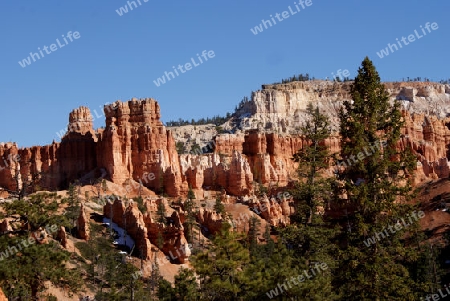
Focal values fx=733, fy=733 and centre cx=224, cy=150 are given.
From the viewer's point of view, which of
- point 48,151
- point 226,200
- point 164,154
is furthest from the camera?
point 48,151

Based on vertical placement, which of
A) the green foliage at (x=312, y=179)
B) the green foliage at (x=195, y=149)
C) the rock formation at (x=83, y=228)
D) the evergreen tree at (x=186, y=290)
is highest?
the green foliage at (x=195, y=149)

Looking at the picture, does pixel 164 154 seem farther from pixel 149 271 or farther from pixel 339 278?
pixel 339 278

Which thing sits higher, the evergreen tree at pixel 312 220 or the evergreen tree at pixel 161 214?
the evergreen tree at pixel 161 214

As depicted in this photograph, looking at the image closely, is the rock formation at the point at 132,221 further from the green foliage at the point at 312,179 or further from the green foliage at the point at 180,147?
the green foliage at the point at 180,147

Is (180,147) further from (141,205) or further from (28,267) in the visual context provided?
(28,267)

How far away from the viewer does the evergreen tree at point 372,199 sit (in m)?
Answer: 28.9

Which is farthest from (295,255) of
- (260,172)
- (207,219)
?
(260,172)

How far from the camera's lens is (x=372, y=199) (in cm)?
3008

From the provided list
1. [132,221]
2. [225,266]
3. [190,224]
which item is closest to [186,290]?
[225,266]

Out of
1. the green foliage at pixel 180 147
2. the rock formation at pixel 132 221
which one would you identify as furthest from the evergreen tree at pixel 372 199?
the green foliage at pixel 180 147

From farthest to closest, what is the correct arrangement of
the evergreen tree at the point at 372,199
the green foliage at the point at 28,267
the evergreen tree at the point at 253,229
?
the evergreen tree at the point at 253,229 < the green foliage at the point at 28,267 < the evergreen tree at the point at 372,199

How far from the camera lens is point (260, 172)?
136750 millimetres

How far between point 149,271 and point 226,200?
135 feet

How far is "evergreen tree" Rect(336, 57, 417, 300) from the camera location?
28922 millimetres
